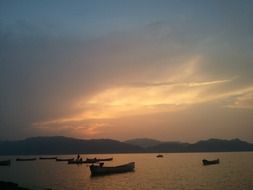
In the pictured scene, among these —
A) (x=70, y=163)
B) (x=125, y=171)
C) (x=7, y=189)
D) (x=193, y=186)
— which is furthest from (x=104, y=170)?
(x=70, y=163)

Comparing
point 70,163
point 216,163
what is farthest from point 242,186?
point 70,163

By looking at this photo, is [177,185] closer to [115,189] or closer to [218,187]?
[218,187]

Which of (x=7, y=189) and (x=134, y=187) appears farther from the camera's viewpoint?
(x=134, y=187)

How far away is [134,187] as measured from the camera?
2215 inches

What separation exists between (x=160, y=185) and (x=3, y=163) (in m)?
89.9

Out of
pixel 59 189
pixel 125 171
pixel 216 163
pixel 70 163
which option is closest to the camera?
pixel 59 189

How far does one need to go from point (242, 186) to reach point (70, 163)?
316 feet

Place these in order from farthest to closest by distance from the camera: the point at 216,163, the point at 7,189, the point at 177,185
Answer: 1. the point at 216,163
2. the point at 177,185
3. the point at 7,189

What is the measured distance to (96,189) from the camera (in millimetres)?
55188

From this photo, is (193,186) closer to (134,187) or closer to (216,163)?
(134,187)

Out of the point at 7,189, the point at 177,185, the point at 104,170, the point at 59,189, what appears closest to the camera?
the point at 7,189

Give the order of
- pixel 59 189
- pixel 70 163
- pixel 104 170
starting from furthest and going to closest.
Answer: pixel 70 163, pixel 104 170, pixel 59 189

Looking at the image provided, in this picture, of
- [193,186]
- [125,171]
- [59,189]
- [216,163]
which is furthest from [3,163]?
[193,186]

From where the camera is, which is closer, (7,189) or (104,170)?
(7,189)
